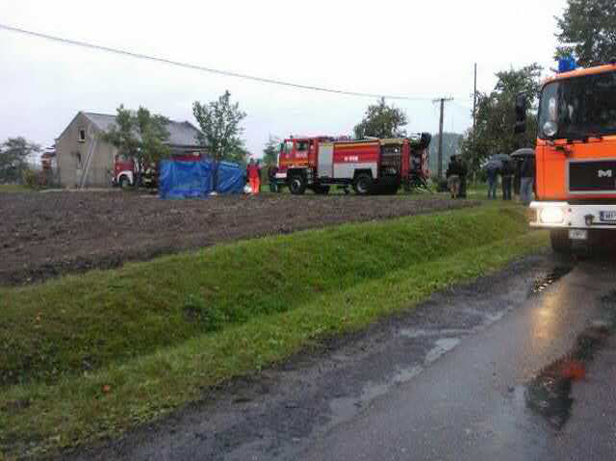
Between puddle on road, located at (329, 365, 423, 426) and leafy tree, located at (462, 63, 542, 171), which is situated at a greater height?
leafy tree, located at (462, 63, 542, 171)

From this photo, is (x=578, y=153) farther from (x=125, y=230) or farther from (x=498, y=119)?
(x=498, y=119)

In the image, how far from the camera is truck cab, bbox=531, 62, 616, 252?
8883 mm

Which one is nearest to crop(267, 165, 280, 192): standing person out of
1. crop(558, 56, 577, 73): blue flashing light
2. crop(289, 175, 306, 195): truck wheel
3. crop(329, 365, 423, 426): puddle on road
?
crop(289, 175, 306, 195): truck wheel

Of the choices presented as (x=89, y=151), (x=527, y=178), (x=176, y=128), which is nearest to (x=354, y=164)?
(x=527, y=178)

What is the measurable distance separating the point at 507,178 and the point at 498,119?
1399 cm

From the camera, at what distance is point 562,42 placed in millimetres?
31984

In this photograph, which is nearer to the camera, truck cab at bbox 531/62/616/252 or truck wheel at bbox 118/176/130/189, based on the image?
truck cab at bbox 531/62/616/252

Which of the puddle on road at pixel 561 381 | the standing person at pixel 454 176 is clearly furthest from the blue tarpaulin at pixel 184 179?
the puddle on road at pixel 561 381

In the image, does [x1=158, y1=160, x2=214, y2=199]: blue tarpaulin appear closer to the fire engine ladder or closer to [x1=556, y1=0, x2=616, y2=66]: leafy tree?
[x1=556, y1=0, x2=616, y2=66]: leafy tree

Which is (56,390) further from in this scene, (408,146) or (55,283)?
(408,146)

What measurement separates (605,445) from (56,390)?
3.80m

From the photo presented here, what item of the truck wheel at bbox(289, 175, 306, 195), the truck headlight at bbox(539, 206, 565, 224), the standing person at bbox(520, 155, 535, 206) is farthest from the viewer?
the truck wheel at bbox(289, 175, 306, 195)

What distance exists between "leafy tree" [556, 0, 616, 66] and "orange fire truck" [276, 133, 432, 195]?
10.9 m

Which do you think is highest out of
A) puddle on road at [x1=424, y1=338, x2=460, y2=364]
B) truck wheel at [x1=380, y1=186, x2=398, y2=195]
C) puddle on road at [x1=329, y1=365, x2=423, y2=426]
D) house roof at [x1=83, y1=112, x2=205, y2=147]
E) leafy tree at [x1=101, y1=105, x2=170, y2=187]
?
house roof at [x1=83, y1=112, x2=205, y2=147]
